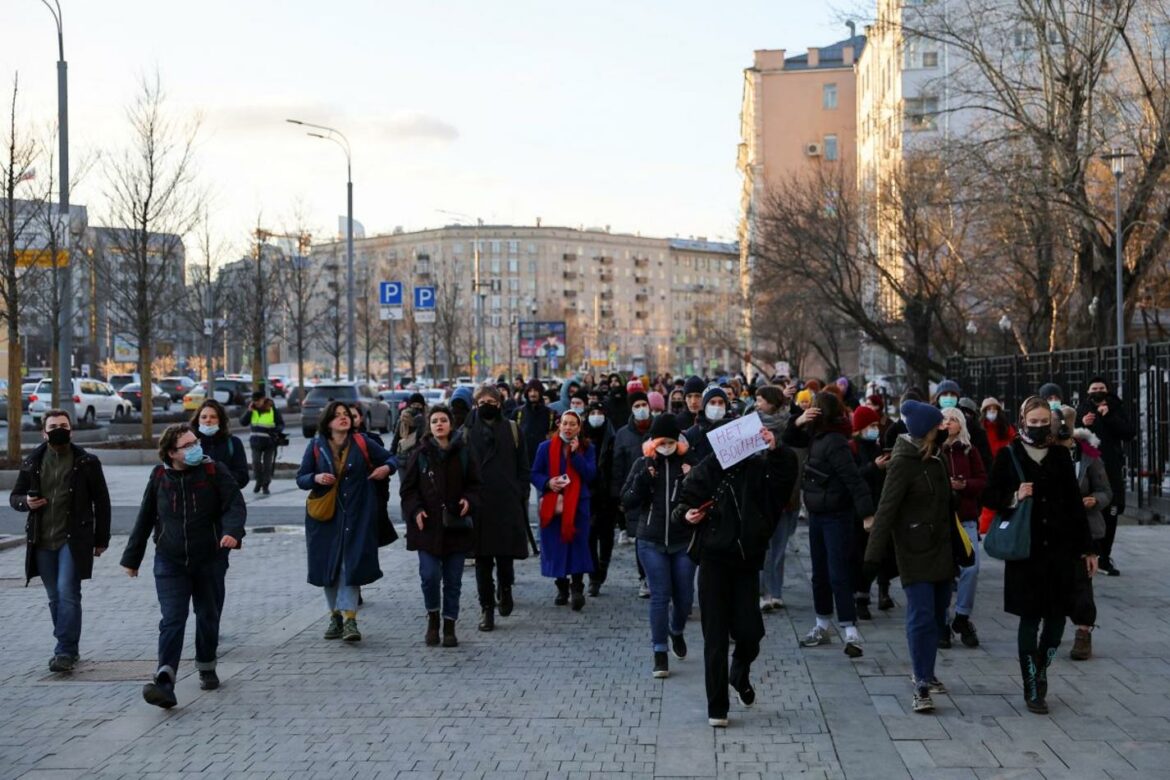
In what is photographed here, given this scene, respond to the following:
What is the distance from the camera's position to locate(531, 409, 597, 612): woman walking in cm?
1056

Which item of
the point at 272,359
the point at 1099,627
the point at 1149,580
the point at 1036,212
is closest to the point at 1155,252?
the point at 1036,212

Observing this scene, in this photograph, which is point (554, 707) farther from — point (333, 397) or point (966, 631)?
point (333, 397)

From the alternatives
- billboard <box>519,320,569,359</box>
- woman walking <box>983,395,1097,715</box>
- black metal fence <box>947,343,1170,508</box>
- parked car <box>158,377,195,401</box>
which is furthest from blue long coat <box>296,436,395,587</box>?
parked car <box>158,377,195,401</box>

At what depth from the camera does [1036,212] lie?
87.0ft

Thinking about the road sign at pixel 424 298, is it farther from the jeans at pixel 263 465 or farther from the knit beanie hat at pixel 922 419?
the knit beanie hat at pixel 922 419

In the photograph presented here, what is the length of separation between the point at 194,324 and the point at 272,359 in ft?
304

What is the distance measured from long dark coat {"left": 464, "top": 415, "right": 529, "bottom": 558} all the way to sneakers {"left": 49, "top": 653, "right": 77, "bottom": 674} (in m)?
2.94

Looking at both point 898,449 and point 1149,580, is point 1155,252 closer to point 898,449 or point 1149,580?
point 1149,580

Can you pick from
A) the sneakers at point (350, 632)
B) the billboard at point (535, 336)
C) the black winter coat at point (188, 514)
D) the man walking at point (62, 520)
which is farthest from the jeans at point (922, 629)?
the billboard at point (535, 336)

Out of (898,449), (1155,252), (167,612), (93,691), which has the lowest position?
(93,691)

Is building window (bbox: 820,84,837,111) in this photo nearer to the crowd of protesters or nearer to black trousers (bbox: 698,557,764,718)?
the crowd of protesters

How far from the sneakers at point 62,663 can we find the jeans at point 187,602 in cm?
102

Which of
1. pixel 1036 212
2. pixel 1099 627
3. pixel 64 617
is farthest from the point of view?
pixel 1036 212

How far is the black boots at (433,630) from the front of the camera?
30.9 feet
